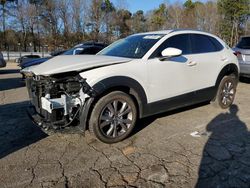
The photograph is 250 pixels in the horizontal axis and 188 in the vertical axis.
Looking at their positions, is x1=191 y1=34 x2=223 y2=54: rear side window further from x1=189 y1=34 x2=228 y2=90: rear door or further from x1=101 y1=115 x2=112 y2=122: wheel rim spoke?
x1=101 y1=115 x2=112 y2=122: wheel rim spoke

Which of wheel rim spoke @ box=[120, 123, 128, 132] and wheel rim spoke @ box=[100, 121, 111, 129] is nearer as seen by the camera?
wheel rim spoke @ box=[100, 121, 111, 129]

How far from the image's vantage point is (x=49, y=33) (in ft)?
159

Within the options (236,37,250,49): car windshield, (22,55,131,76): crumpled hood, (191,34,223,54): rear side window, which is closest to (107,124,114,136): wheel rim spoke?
(22,55,131,76): crumpled hood

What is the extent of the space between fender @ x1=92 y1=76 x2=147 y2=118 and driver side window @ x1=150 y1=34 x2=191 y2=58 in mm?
623

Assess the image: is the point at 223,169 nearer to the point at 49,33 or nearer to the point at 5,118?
the point at 5,118

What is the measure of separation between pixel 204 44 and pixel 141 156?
114 inches

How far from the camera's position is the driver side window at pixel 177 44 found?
4.63 meters

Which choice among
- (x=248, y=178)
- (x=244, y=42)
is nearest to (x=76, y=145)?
(x=248, y=178)

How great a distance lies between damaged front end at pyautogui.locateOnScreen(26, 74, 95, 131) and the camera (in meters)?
3.81

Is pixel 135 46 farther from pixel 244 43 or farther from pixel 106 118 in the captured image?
pixel 244 43

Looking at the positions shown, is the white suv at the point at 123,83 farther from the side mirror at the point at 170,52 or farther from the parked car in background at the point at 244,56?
the parked car in background at the point at 244,56

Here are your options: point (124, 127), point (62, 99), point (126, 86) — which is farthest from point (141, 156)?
point (62, 99)

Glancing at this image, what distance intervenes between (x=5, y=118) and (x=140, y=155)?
3.27m

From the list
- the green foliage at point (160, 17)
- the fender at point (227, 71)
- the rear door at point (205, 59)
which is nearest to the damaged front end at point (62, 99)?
the rear door at point (205, 59)
